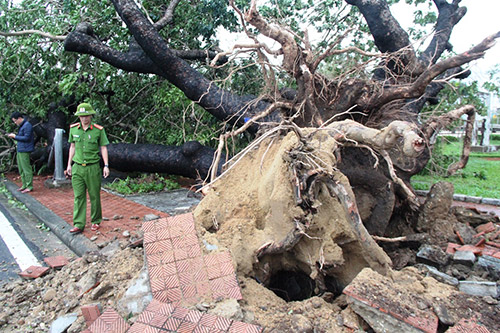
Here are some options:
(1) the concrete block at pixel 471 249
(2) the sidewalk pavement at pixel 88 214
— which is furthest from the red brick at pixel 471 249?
(2) the sidewalk pavement at pixel 88 214

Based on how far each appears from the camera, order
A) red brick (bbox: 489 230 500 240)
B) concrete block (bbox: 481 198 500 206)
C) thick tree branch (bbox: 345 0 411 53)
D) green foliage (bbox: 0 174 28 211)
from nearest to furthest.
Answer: red brick (bbox: 489 230 500 240), thick tree branch (bbox: 345 0 411 53), concrete block (bbox: 481 198 500 206), green foliage (bbox: 0 174 28 211)

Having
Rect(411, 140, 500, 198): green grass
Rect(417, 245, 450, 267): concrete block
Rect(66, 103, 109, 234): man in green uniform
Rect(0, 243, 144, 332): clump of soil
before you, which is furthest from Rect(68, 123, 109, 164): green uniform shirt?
Rect(411, 140, 500, 198): green grass

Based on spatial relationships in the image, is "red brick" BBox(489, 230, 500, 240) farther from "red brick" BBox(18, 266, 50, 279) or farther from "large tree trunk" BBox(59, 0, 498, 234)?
"red brick" BBox(18, 266, 50, 279)

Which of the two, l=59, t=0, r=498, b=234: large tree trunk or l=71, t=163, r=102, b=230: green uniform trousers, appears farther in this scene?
l=71, t=163, r=102, b=230: green uniform trousers

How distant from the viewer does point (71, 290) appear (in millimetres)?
3590

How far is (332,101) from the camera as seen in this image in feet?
16.5

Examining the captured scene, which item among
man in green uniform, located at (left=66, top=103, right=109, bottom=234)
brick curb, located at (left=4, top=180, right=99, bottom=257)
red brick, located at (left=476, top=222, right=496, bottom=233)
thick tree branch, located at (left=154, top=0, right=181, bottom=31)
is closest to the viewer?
red brick, located at (left=476, top=222, right=496, bottom=233)

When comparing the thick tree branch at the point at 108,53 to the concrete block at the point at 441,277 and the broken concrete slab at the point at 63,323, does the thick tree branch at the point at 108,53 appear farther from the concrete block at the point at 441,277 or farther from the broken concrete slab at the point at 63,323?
the concrete block at the point at 441,277

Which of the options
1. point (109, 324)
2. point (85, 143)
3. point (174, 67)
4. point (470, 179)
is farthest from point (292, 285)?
point (470, 179)

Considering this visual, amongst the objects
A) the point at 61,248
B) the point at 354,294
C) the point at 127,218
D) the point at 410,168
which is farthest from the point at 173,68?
the point at 354,294

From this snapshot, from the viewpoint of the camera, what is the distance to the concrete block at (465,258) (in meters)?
3.63

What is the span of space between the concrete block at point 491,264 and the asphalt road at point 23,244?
4.87 m

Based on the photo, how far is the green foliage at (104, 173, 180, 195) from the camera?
864 centimetres

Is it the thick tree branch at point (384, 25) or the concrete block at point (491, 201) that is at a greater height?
the thick tree branch at point (384, 25)
